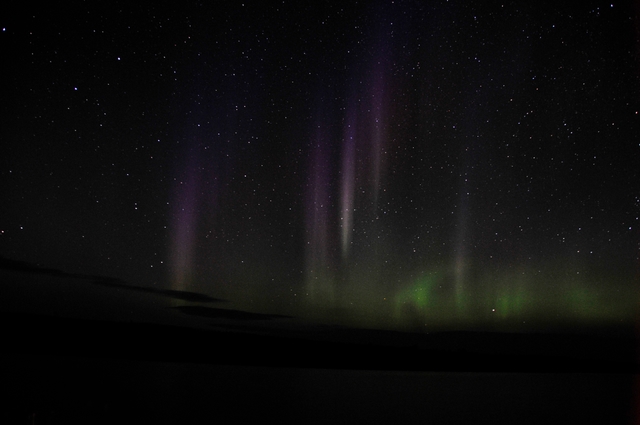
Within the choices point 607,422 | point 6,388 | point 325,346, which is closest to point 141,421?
point 6,388

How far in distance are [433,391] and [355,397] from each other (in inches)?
142

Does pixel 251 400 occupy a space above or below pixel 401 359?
above

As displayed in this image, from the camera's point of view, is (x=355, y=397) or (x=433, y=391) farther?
(x=433, y=391)

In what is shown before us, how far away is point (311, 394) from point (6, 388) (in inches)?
229

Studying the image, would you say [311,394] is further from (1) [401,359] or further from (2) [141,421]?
(1) [401,359]

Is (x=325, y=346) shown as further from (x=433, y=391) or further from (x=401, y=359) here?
(x=433, y=391)

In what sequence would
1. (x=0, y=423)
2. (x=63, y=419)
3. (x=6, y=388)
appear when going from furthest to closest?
(x=6, y=388)
(x=63, y=419)
(x=0, y=423)

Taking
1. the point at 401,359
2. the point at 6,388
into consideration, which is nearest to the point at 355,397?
the point at 6,388

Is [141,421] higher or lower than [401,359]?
higher

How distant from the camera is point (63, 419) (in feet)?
19.8

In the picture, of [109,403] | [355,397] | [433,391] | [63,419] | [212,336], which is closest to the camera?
[63,419]

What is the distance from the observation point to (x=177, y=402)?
8.02 meters

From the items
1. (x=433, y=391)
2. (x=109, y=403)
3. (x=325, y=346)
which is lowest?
(x=325, y=346)

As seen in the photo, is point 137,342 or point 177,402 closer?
point 177,402
